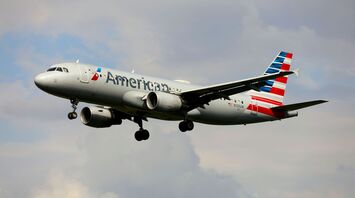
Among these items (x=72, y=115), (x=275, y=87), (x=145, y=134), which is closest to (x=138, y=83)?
(x=72, y=115)

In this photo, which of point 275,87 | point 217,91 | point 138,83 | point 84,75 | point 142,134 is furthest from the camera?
point 275,87

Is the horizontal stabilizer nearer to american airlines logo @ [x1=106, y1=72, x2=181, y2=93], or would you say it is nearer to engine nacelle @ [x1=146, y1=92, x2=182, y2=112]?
american airlines logo @ [x1=106, y1=72, x2=181, y2=93]

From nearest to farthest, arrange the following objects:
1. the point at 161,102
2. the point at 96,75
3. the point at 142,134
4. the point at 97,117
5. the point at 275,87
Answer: the point at 96,75 → the point at 161,102 → the point at 97,117 → the point at 142,134 → the point at 275,87

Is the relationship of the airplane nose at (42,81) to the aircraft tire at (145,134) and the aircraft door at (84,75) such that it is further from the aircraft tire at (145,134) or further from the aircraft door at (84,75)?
the aircraft tire at (145,134)

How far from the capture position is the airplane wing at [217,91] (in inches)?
2360

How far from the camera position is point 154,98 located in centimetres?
6062

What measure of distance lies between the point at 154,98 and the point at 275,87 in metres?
15.7

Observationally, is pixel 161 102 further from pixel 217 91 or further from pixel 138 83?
pixel 217 91

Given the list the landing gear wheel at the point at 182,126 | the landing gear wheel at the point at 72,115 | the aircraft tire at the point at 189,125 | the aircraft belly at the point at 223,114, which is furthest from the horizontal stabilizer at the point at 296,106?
the landing gear wheel at the point at 72,115

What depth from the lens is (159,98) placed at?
198 feet

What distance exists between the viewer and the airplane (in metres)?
59.3

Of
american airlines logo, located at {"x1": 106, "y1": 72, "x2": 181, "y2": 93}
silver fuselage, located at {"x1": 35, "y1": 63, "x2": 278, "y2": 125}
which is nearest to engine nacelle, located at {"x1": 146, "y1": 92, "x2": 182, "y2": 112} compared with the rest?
silver fuselage, located at {"x1": 35, "y1": 63, "x2": 278, "y2": 125}

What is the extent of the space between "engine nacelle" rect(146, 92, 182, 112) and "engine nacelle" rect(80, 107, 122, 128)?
21.6 feet

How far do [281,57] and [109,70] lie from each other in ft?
65.7
